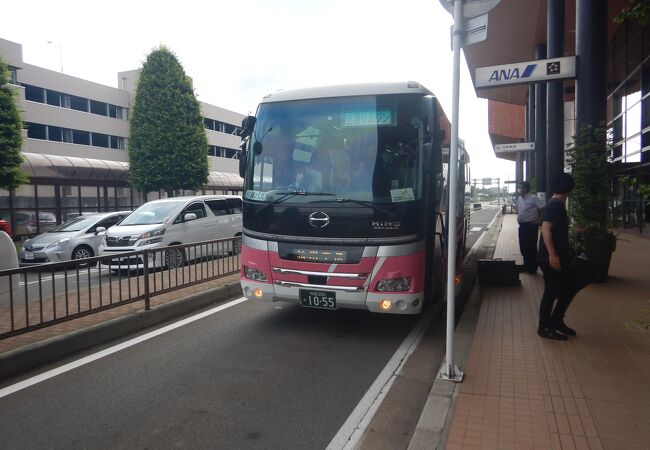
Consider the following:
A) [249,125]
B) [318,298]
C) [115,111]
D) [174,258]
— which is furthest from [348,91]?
[115,111]

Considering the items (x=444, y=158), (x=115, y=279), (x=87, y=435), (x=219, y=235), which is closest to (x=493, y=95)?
(x=219, y=235)

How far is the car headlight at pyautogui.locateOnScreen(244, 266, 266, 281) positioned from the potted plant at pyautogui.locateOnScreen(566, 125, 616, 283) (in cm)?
555

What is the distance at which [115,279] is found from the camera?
6.47 metres

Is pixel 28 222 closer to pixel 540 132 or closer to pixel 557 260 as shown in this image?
pixel 557 260

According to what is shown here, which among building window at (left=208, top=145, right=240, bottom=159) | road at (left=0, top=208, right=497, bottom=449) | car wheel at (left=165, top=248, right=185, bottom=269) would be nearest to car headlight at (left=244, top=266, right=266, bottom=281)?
road at (left=0, top=208, right=497, bottom=449)

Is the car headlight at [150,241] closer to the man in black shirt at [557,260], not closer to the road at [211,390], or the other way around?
the road at [211,390]

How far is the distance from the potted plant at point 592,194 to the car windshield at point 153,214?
899cm

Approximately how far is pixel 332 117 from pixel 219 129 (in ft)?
154

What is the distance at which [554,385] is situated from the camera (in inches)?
162

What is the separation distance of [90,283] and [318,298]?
2.99 meters

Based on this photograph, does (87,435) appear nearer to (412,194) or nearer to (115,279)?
(115,279)

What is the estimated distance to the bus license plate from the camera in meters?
5.50

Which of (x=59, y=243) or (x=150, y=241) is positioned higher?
(x=150, y=241)

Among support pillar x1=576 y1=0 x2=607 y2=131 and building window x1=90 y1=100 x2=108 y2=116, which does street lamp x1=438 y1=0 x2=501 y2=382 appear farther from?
building window x1=90 y1=100 x2=108 y2=116
